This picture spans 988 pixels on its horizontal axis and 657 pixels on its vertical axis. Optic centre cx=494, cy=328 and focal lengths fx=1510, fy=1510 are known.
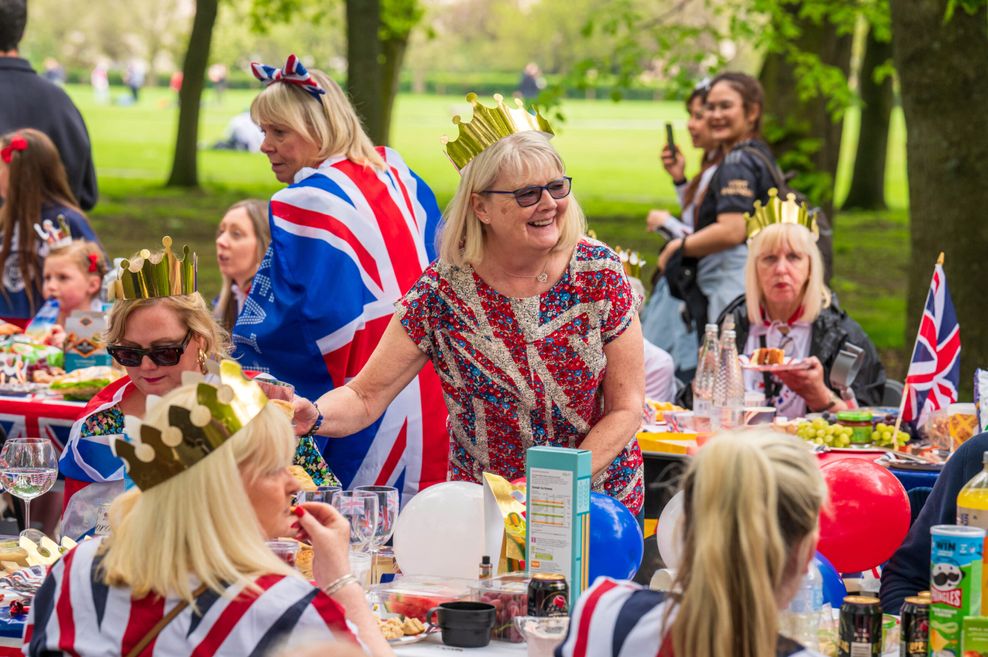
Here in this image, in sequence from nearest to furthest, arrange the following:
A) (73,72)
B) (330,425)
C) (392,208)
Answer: (330,425) < (392,208) < (73,72)

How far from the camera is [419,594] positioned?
10.7 feet

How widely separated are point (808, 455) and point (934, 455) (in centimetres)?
302

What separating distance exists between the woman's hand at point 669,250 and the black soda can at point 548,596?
17.4 ft

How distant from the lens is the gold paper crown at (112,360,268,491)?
105 inches

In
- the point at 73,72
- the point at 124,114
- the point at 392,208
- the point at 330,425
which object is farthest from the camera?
the point at 73,72

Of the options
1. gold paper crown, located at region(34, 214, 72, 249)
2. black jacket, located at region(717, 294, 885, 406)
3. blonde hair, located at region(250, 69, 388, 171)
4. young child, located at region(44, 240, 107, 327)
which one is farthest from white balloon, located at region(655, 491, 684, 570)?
gold paper crown, located at region(34, 214, 72, 249)

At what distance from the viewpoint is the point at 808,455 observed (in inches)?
99.0

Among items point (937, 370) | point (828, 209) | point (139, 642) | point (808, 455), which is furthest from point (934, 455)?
point (828, 209)

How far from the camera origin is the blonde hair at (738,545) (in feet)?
7.86

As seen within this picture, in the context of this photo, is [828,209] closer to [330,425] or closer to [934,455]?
[934,455]

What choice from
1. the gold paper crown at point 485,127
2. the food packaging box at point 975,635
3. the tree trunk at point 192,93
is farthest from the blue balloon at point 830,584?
the tree trunk at point 192,93

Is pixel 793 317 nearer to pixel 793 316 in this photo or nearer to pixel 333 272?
pixel 793 316

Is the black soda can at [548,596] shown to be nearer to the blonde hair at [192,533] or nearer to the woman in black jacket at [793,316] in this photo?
the blonde hair at [192,533]

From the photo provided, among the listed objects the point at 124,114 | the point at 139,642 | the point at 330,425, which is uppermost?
the point at 124,114
